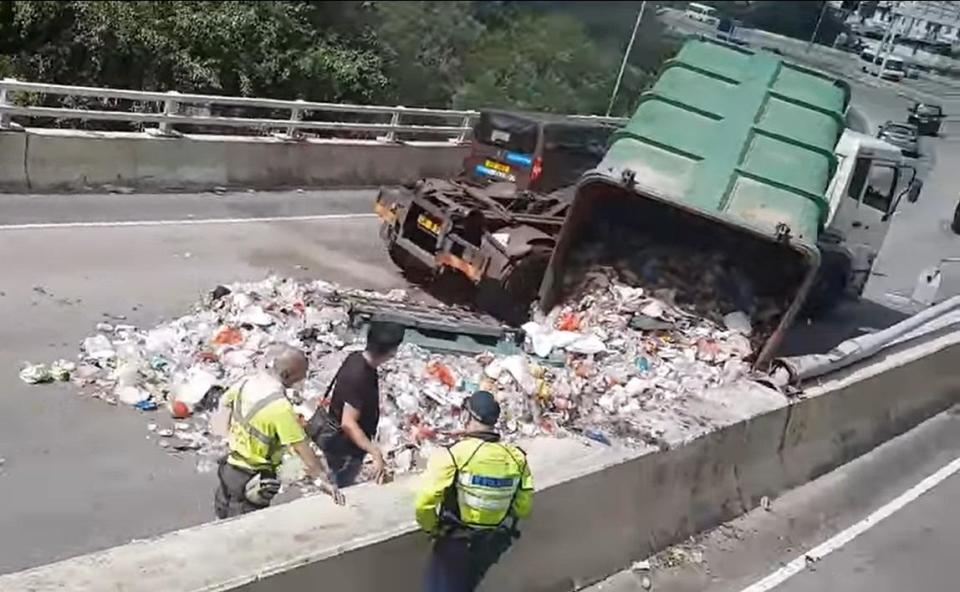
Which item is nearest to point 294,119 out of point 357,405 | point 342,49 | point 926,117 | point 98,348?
point 342,49

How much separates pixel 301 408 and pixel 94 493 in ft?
6.59

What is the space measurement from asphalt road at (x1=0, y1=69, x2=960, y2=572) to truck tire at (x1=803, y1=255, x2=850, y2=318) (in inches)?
8.8

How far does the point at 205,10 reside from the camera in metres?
27.0

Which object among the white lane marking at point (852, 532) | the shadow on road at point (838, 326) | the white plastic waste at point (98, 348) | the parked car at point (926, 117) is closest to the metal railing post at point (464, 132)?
the parked car at point (926, 117)

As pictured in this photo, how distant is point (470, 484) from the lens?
19.3 feet

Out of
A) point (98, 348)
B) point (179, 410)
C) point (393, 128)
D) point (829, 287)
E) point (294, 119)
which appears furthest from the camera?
point (393, 128)

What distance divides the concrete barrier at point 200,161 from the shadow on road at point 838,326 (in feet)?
29.7

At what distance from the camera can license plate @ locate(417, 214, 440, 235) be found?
50.3ft

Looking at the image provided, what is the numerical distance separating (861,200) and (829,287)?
4.44ft

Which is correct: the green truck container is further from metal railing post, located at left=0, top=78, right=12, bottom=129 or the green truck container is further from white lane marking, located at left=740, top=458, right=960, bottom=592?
metal railing post, located at left=0, top=78, right=12, bottom=129

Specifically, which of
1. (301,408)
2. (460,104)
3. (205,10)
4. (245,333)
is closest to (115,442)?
(301,408)

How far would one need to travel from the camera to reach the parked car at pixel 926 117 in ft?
63.6

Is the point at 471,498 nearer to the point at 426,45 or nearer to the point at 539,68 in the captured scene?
the point at 426,45

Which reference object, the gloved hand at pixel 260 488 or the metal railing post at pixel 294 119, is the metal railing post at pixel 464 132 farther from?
the gloved hand at pixel 260 488
